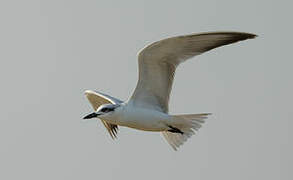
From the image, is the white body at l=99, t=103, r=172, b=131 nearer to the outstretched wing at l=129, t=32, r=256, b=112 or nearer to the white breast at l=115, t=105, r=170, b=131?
the white breast at l=115, t=105, r=170, b=131

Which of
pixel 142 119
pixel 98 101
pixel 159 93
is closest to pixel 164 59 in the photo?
pixel 159 93

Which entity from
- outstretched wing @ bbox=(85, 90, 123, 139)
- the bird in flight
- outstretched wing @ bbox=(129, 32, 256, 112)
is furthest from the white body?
outstretched wing @ bbox=(85, 90, 123, 139)

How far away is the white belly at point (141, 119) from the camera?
13.1m

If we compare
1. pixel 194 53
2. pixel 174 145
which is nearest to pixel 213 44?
pixel 194 53

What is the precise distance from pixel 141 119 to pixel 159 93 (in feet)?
1.95

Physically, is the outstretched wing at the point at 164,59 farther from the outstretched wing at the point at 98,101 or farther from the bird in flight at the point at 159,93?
the outstretched wing at the point at 98,101

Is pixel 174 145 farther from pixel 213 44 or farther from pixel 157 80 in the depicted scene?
pixel 213 44

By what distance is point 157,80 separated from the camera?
43.4ft

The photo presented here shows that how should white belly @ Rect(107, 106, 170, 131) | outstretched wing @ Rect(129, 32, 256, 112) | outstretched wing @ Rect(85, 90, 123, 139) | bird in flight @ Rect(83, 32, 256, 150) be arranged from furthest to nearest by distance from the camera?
outstretched wing @ Rect(85, 90, 123, 139), white belly @ Rect(107, 106, 170, 131), bird in flight @ Rect(83, 32, 256, 150), outstretched wing @ Rect(129, 32, 256, 112)

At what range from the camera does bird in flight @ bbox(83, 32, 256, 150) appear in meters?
12.5

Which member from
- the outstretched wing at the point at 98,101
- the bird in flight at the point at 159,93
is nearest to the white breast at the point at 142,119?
the bird in flight at the point at 159,93

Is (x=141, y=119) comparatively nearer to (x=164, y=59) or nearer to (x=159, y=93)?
(x=159, y=93)

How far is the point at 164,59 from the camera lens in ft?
42.2

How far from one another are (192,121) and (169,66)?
110cm
